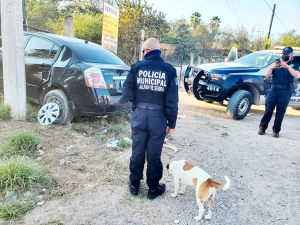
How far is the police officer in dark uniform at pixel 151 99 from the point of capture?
2.31m

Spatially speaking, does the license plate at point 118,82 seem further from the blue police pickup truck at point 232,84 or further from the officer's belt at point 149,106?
the blue police pickup truck at point 232,84

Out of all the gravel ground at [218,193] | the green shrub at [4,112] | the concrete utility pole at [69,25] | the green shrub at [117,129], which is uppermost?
the concrete utility pole at [69,25]

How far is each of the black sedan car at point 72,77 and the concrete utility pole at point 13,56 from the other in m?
0.35

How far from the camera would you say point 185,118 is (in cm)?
579

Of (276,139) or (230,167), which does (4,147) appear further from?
(276,139)

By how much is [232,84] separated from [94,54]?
10.9 ft

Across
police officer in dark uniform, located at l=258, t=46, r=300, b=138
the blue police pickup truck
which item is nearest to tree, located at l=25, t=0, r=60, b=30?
the blue police pickup truck

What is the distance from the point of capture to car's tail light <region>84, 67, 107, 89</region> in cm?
379

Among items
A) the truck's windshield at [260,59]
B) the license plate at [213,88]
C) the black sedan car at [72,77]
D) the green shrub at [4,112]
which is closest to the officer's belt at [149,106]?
the black sedan car at [72,77]

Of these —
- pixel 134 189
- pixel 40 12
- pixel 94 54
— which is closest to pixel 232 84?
pixel 94 54

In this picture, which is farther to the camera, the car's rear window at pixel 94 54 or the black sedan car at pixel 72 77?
the car's rear window at pixel 94 54

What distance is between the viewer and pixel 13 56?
157 inches

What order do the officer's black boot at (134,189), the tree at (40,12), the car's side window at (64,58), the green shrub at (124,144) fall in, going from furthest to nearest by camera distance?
1. the tree at (40,12)
2. the car's side window at (64,58)
3. the green shrub at (124,144)
4. the officer's black boot at (134,189)

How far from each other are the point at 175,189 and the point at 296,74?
10.8 ft
